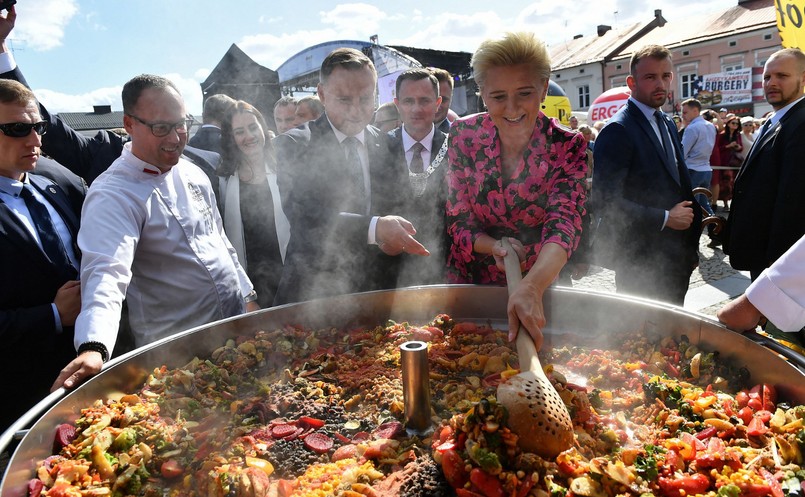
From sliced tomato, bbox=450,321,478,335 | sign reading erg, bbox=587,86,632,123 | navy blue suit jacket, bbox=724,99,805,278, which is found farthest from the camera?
sign reading erg, bbox=587,86,632,123

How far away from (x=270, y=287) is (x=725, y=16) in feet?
128

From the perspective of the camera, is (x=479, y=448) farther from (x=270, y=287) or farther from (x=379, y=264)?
→ (x=270, y=287)

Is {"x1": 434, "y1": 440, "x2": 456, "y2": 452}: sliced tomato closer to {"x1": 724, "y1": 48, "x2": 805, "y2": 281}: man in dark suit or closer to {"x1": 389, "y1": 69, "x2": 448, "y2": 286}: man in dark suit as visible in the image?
{"x1": 389, "y1": 69, "x2": 448, "y2": 286}: man in dark suit

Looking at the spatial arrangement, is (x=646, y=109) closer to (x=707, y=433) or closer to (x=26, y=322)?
(x=707, y=433)

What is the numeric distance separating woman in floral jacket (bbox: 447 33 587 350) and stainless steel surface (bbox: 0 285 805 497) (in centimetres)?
26

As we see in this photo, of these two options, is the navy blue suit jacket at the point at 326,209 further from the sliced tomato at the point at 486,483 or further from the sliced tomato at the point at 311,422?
the sliced tomato at the point at 486,483

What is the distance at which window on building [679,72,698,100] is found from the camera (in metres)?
31.8

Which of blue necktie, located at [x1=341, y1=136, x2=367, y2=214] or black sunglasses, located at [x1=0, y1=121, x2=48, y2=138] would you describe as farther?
blue necktie, located at [x1=341, y1=136, x2=367, y2=214]

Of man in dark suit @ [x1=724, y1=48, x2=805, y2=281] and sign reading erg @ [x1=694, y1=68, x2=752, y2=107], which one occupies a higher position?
sign reading erg @ [x1=694, y1=68, x2=752, y2=107]

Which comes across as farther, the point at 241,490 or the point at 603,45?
the point at 603,45

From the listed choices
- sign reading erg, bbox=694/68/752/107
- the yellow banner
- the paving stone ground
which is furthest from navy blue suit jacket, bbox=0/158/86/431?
sign reading erg, bbox=694/68/752/107

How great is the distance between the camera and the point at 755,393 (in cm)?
177

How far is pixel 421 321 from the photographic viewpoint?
2.87 meters

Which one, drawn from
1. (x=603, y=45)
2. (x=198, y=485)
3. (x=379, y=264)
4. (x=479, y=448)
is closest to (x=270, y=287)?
(x=379, y=264)
